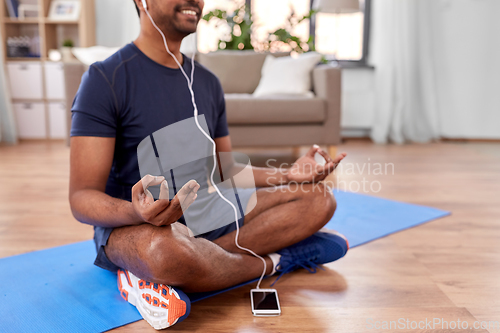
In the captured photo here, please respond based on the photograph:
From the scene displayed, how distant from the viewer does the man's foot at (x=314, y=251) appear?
1.22 metres

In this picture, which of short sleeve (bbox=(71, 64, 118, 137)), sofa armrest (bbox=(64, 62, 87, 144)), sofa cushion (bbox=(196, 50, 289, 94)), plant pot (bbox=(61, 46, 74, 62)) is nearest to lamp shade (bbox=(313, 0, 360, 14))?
sofa cushion (bbox=(196, 50, 289, 94))

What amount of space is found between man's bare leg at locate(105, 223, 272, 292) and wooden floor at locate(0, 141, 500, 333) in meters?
0.08

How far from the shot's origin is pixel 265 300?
3.37ft

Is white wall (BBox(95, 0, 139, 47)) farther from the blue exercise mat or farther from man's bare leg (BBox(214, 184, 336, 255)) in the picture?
man's bare leg (BBox(214, 184, 336, 255))

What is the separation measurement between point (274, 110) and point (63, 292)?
1.90 metres

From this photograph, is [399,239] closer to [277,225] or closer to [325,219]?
[325,219]

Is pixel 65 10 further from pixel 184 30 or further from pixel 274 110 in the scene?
pixel 184 30

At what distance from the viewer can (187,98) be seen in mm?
1134

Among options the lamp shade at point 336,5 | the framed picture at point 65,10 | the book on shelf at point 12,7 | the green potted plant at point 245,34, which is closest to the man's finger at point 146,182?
the green potted plant at point 245,34

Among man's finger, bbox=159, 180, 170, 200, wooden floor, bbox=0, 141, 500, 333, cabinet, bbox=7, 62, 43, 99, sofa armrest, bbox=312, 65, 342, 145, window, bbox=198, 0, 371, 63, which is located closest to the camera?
man's finger, bbox=159, 180, 170, 200

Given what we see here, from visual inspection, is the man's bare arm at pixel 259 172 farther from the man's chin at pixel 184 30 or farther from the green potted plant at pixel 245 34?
the green potted plant at pixel 245 34

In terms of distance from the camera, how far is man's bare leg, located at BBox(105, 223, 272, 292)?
862 millimetres

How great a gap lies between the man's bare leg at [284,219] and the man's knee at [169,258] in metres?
0.23

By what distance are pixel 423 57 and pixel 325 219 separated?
11.5ft
